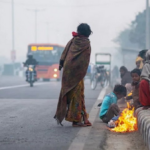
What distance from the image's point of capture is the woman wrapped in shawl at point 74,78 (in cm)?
746

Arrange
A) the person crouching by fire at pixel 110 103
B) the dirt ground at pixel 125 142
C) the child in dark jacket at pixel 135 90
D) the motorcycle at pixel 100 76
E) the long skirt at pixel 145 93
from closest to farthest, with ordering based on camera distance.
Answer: the dirt ground at pixel 125 142 → the long skirt at pixel 145 93 → the person crouching by fire at pixel 110 103 → the child in dark jacket at pixel 135 90 → the motorcycle at pixel 100 76

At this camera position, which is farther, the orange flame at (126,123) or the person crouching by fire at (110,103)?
the person crouching by fire at (110,103)

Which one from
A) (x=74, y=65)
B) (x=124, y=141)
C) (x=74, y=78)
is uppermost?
(x=74, y=65)

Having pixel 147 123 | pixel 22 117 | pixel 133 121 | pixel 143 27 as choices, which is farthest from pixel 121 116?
pixel 143 27

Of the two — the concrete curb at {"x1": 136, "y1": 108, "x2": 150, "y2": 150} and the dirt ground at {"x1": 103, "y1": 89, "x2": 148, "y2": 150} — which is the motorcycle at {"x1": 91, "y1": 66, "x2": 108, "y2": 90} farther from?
the concrete curb at {"x1": 136, "y1": 108, "x2": 150, "y2": 150}

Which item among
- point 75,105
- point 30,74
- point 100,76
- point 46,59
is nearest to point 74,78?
point 75,105

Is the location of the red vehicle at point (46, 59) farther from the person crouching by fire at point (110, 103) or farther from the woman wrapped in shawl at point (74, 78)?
Answer: the woman wrapped in shawl at point (74, 78)

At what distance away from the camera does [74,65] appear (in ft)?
24.7

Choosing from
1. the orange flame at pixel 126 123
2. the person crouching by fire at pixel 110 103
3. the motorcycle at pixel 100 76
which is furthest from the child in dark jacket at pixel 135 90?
the motorcycle at pixel 100 76

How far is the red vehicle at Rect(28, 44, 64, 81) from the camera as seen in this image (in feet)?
111

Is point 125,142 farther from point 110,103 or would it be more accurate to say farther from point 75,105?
point 110,103

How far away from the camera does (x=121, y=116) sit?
7.33 meters

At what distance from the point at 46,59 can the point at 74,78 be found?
26.6 m

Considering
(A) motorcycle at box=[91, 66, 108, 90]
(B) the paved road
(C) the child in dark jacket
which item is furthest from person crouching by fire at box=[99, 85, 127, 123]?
(A) motorcycle at box=[91, 66, 108, 90]
